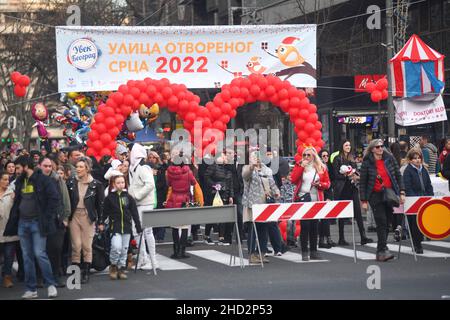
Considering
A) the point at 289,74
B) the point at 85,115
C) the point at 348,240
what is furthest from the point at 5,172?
the point at 85,115

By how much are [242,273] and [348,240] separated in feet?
17.0

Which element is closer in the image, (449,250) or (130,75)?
(449,250)

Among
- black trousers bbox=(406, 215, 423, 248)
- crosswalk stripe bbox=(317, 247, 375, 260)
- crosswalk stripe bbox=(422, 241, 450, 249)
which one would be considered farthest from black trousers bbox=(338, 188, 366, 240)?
black trousers bbox=(406, 215, 423, 248)

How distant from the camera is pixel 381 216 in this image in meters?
15.8

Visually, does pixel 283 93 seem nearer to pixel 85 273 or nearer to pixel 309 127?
pixel 309 127

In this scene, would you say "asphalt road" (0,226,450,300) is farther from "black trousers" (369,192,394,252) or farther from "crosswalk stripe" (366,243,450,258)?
"black trousers" (369,192,394,252)

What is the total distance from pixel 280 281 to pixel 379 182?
3.02 metres

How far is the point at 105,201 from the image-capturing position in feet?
48.4

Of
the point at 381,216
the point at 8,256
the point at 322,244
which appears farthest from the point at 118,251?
the point at 322,244

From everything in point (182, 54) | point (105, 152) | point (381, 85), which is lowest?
point (105, 152)

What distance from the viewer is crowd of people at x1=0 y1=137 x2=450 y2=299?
43.0 ft

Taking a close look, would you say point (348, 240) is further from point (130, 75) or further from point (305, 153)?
point (130, 75)

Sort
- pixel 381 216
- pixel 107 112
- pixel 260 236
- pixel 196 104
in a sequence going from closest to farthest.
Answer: pixel 381 216 < pixel 260 236 < pixel 107 112 < pixel 196 104

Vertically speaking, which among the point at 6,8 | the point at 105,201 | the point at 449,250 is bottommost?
the point at 449,250
